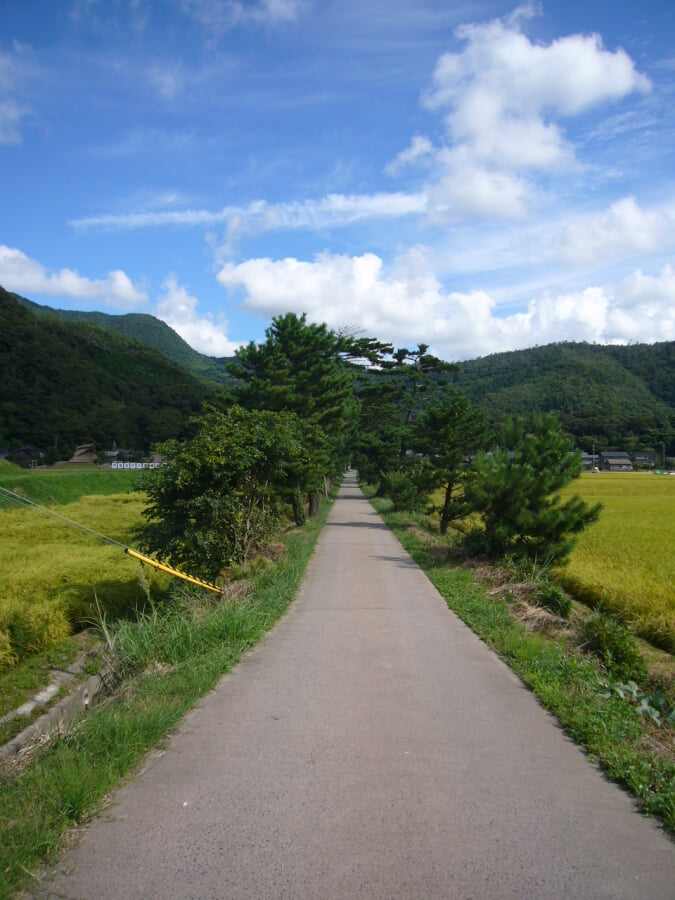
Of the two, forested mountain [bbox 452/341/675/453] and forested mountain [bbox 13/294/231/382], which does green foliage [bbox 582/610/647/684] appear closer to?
forested mountain [bbox 452/341/675/453]

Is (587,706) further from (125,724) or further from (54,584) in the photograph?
(54,584)

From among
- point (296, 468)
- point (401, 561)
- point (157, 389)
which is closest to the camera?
point (401, 561)

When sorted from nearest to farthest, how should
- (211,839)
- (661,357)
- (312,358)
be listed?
(211,839) → (312,358) → (661,357)

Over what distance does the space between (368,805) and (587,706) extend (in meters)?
2.60

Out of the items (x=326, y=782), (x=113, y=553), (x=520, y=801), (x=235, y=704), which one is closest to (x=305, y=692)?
(x=235, y=704)

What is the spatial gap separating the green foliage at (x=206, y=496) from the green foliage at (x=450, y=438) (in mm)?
11723

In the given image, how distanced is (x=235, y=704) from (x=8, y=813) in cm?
221

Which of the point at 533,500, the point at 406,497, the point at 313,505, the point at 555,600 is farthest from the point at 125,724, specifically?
the point at 406,497

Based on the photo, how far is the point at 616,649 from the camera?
723cm

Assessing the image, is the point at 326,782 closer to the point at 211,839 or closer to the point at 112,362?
the point at 211,839

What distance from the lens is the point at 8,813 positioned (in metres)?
Result: 3.31

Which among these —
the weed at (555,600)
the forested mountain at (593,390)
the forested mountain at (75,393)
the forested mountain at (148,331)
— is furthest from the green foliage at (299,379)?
the forested mountain at (148,331)

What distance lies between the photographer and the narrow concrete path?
2.90m

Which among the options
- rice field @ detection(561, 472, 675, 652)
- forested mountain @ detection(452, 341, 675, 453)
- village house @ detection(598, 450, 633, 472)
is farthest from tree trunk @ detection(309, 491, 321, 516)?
village house @ detection(598, 450, 633, 472)
